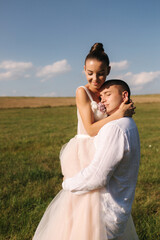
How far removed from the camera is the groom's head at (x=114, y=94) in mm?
2188

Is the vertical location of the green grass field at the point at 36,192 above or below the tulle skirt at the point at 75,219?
below

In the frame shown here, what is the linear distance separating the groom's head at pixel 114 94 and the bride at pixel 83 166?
86 mm

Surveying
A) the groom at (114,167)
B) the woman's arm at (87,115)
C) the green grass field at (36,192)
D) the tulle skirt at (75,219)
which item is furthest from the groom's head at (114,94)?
the green grass field at (36,192)

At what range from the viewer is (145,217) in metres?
3.92

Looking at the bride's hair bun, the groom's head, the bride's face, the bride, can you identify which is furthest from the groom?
the bride's hair bun

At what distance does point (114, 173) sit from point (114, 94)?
2.56 feet

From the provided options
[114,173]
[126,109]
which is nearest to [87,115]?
[126,109]

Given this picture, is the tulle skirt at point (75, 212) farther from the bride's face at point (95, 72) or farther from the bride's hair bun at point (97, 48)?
the bride's hair bun at point (97, 48)

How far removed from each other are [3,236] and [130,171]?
2461 mm

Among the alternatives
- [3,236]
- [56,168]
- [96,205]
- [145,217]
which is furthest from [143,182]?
[96,205]

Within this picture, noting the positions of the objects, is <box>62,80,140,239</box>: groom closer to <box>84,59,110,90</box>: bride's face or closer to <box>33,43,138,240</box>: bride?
<box>33,43,138,240</box>: bride

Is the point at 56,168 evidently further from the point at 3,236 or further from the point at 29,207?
the point at 3,236

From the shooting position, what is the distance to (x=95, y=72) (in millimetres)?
2711

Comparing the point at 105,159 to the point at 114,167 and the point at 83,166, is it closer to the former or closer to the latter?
the point at 114,167
